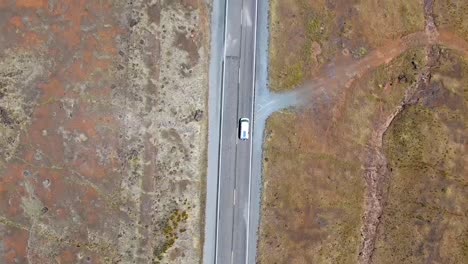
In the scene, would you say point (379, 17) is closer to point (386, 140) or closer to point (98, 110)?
point (386, 140)

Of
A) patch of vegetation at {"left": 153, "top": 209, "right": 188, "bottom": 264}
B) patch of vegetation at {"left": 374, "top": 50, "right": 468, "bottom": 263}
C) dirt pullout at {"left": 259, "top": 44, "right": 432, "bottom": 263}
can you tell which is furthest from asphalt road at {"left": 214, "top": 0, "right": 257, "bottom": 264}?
patch of vegetation at {"left": 374, "top": 50, "right": 468, "bottom": 263}

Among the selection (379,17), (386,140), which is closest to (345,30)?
(379,17)

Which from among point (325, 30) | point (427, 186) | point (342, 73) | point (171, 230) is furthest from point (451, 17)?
point (171, 230)

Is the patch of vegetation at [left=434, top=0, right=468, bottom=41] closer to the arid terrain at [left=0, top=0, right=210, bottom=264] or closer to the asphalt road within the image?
the asphalt road

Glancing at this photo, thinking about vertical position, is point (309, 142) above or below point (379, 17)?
below

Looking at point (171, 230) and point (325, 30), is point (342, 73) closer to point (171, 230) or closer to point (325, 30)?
point (325, 30)

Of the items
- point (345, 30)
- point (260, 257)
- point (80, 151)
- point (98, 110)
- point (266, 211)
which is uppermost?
point (345, 30)
